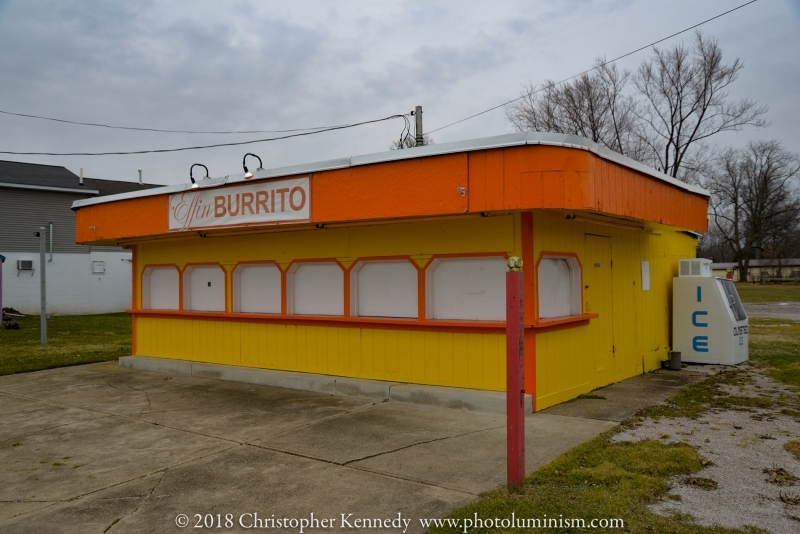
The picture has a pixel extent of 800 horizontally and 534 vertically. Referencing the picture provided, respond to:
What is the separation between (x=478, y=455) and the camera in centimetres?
579

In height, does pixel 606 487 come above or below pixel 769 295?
below

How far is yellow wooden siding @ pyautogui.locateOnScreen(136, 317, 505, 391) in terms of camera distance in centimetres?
794

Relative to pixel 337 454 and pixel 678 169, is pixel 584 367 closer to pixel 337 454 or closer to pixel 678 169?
pixel 337 454

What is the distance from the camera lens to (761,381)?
9.45 meters

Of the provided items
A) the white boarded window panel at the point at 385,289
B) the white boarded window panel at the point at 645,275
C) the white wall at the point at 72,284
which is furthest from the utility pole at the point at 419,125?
the white wall at the point at 72,284

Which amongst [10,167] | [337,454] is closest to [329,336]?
[337,454]

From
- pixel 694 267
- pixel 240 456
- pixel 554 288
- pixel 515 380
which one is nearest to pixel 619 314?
pixel 554 288

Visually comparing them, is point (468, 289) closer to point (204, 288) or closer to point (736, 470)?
point (736, 470)

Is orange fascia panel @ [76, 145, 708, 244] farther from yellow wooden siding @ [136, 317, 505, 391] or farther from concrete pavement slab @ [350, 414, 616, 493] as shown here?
concrete pavement slab @ [350, 414, 616, 493]

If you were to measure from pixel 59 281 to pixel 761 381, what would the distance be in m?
29.2

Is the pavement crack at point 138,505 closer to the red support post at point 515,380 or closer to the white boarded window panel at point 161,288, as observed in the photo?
the red support post at point 515,380

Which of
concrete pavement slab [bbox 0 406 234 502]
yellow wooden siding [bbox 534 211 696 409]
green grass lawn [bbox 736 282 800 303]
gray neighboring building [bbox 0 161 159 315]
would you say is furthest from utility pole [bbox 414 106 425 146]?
green grass lawn [bbox 736 282 800 303]

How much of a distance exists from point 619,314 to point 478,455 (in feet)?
15.7

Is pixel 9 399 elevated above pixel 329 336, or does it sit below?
below
